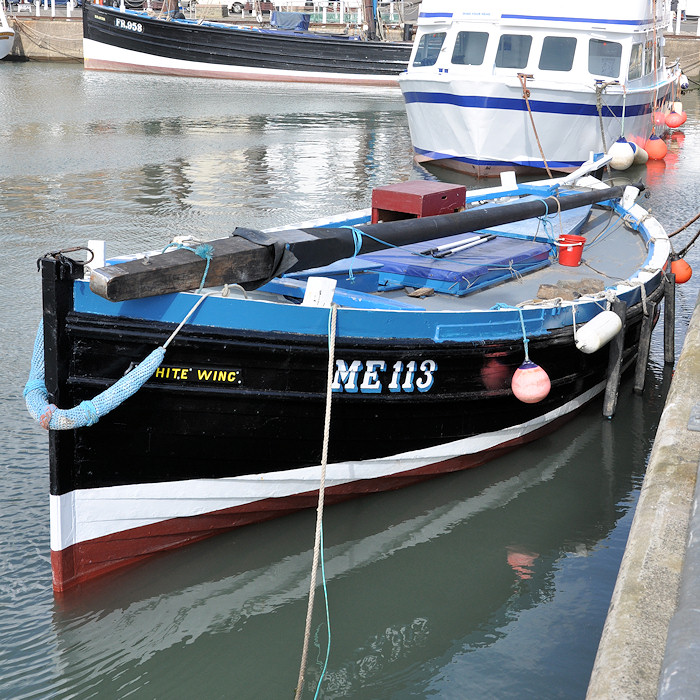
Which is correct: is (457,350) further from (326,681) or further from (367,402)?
(326,681)

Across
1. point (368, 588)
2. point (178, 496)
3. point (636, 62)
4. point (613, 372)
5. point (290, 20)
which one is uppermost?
point (290, 20)

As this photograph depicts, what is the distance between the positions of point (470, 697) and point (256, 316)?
2356 mm

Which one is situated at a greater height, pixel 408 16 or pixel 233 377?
pixel 408 16

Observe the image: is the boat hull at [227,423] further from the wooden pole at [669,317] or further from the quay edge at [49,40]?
the quay edge at [49,40]

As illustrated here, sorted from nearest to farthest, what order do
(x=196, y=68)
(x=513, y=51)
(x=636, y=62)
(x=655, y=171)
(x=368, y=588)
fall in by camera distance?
(x=368, y=588)
(x=513, y=51)
(x=636, y=62)
(x=655, y=171)
(x=196, y=68)

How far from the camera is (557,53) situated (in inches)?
703

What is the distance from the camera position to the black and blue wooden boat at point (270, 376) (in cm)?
493

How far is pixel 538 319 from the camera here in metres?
6.57

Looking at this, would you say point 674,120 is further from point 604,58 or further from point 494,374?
point 494,374

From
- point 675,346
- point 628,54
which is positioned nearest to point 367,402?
point 675,346

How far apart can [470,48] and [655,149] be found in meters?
5.58

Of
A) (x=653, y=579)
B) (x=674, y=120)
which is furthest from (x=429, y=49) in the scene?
(x=653, y=579)

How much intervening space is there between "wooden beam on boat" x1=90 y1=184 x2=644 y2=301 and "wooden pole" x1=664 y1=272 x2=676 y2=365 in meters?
2.61

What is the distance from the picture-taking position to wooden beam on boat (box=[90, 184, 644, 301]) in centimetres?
477
